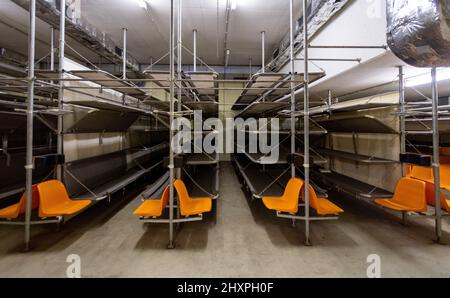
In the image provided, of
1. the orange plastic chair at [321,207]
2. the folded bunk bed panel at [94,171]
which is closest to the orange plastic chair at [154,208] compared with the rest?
the folded bunk bed panel at [94,171]

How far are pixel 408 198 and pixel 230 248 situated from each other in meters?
2.06

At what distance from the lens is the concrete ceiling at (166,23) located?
320 cm

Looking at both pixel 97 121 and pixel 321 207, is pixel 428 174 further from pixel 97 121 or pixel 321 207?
pixel 97 121

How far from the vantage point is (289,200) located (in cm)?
231

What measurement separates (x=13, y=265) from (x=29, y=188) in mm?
643

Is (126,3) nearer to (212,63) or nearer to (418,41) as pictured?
(212,63)

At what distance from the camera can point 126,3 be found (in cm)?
318

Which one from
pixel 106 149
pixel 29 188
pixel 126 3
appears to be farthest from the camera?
pixel 106 149

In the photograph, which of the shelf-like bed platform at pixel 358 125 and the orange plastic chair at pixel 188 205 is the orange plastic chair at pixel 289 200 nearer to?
the orange plastic chair at pixel 188 205

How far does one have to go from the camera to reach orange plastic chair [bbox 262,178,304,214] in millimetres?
2106

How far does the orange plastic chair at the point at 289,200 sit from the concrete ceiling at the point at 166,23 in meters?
2.79

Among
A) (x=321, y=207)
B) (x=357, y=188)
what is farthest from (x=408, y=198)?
(x=321, y=207)
